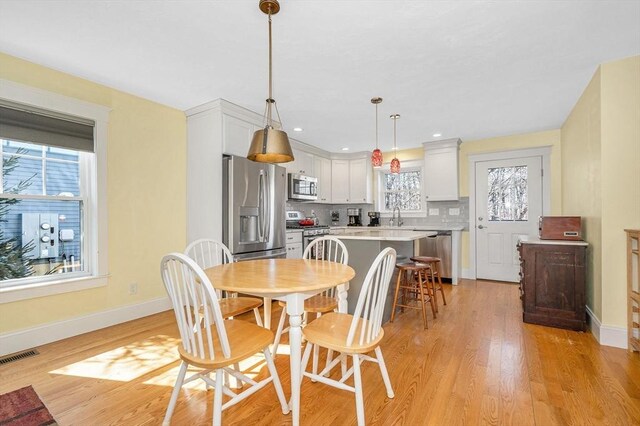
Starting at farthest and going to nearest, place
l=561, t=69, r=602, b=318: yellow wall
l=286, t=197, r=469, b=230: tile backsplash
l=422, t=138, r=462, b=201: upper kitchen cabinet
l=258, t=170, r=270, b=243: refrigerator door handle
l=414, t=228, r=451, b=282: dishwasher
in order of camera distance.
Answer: l=286, t=197, r=469, b=230: tile backsplash → l=422, t=138, r=462, b=201: upper kitchen cabinet → l=414, t=228, r=451, b=282: dishwasher → l=258, t=170, r=270, b=243: refrigerator door handle → l=561, t=69, r=602, b=318: yellow wall

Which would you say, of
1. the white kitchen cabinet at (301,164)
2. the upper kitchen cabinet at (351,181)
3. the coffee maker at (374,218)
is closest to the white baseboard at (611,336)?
the coffee maker at (374,218)

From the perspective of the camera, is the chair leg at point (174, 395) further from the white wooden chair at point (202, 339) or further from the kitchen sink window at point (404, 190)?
the kitchen sink window at point (404, 190)

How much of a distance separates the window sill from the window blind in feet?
4.08

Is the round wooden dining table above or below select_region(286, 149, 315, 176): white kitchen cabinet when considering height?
below

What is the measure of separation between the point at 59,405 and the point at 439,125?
187 inches

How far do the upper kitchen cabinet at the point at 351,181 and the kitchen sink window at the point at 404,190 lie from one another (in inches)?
13.7

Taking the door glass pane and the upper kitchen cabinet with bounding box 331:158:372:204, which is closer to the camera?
the door glass pane

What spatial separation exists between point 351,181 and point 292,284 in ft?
15.2

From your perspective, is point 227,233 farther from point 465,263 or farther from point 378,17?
point 465,263

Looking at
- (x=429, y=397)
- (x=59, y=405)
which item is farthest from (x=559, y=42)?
(x=59, y=405)

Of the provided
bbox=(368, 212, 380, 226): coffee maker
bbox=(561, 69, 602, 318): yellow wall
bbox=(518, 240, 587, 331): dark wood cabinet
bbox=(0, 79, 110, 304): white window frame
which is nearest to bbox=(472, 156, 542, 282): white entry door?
bbox=(561, 69, 602, 318): yellow wall

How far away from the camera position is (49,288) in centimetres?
269

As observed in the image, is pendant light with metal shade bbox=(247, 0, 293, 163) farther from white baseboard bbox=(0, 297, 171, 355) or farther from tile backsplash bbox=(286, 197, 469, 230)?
tile backsplash bbox=(286, 197, 469, 230)

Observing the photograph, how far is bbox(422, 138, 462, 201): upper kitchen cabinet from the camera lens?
511cm
